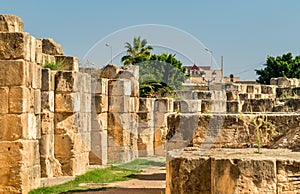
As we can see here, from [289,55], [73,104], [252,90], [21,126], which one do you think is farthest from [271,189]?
[289,55]

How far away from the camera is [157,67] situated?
45.6m

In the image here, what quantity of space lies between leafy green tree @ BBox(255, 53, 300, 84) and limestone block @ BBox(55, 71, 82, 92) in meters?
46.6

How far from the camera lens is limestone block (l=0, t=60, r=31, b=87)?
10820 millimetres

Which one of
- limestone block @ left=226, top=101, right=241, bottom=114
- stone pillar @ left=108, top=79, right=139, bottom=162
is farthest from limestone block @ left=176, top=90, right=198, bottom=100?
stone pillar @ left=108, top=79, right=139, bottom=162

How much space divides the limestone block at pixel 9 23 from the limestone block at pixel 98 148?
6.16m

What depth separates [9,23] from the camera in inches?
451

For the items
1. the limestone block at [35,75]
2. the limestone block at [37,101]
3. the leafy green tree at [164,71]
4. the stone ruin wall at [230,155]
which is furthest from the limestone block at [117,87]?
the leafy green tree at [164,71]

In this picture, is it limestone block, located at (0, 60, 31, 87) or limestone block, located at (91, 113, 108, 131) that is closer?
limestone block, located at (0, 60, 31, 87)

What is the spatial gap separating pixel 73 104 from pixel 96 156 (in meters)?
3.42

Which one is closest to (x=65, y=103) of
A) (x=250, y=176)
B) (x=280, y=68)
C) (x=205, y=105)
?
(x=205, y=105)

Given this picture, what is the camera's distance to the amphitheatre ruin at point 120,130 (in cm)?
477

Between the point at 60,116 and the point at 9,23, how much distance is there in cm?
351

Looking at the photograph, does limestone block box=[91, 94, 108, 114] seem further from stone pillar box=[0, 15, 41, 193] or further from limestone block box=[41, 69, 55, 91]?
stone pillar box=[0, 15, 41, 193]

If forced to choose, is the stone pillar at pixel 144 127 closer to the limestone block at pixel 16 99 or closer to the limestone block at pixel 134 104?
the limestone block at pixel 134 104
